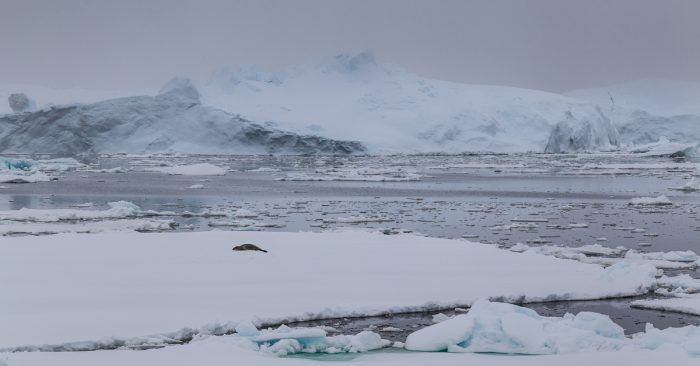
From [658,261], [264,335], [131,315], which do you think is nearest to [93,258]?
[131,315]

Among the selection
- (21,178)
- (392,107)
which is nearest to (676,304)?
(21,178)

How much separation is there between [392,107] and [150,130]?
18254 millimetres

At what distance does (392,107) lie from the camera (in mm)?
59656

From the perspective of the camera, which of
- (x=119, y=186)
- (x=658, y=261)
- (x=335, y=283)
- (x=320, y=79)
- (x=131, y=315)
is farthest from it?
(x=320, y=79)

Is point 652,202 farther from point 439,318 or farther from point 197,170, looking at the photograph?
point 197,170

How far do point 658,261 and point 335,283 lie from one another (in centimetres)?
467

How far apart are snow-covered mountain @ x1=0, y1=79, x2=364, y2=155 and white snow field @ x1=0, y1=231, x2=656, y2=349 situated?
41349mm

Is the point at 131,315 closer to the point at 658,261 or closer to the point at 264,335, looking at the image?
the point at 264,335

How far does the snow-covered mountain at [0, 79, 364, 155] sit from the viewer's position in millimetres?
50906

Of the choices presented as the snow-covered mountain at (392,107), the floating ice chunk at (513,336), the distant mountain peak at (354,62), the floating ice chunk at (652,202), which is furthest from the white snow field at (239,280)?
the distant mountain peak at (354,62)

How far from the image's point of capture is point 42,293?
7.16 m

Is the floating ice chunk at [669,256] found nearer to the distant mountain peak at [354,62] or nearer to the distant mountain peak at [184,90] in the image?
the distant mountain peak at [184,90]

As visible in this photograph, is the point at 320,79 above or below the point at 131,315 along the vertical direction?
above

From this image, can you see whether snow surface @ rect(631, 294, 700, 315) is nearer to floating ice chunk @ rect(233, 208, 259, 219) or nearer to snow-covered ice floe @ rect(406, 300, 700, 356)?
snow-covered ice floe @ rect(406, 300, 700, 356)
